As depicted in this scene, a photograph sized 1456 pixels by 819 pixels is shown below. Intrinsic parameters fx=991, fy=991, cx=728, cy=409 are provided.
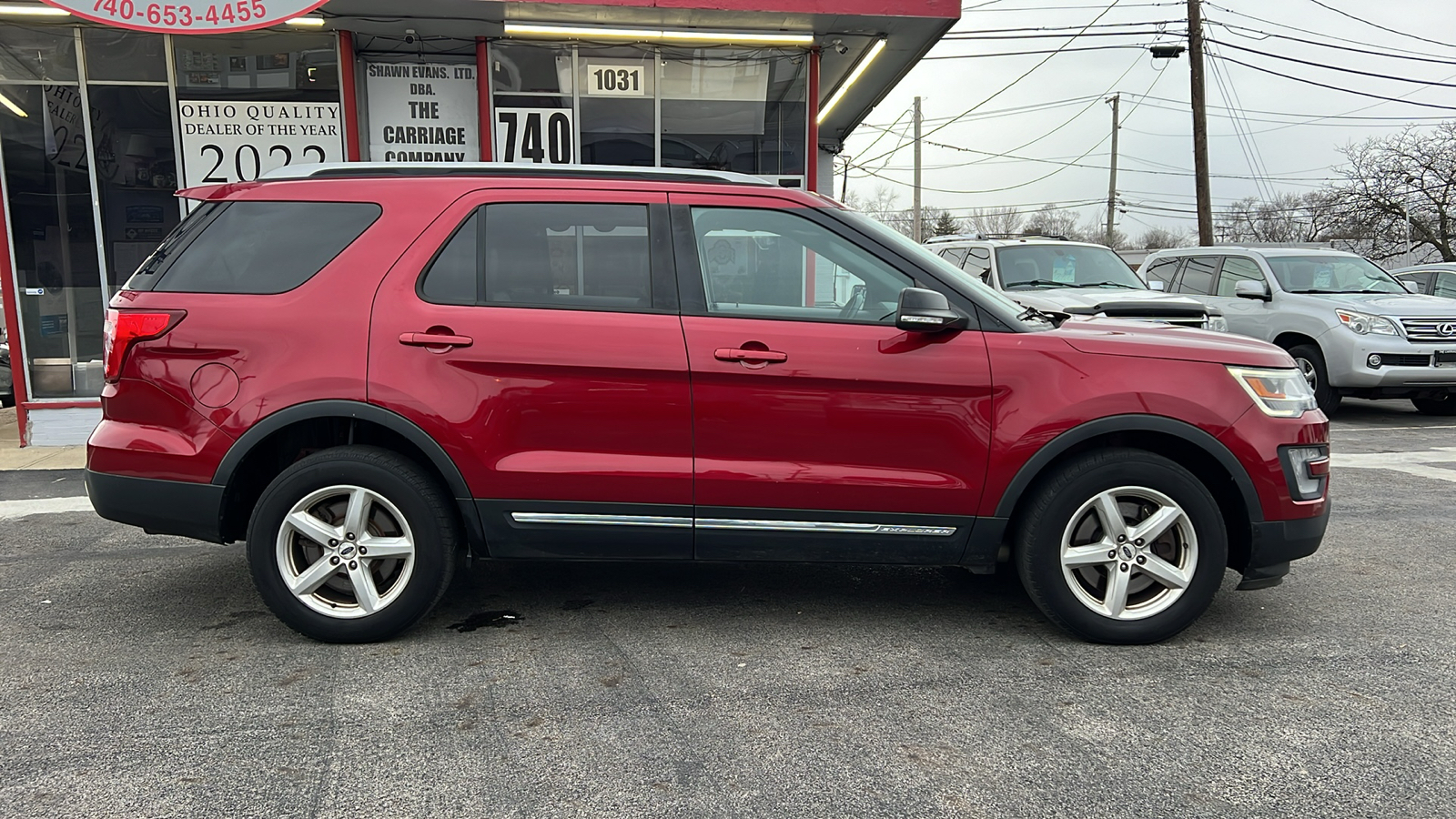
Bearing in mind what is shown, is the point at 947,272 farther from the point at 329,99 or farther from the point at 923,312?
the point at 329,99

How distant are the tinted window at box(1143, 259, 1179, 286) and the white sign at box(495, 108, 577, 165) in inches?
304

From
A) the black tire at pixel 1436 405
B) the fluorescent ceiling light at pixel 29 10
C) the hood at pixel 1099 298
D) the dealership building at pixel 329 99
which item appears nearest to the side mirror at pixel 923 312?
the hood at pixel 1099 298

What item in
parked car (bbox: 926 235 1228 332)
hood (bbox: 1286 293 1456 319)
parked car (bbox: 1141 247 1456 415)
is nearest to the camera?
parked car (bbox: 926 235 1228 332)

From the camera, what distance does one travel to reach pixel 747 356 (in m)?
3.71

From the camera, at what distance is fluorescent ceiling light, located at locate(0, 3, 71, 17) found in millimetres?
8469

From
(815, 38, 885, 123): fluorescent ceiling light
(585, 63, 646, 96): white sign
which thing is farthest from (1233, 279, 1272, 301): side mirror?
(585, 63, 646, 96): white sign

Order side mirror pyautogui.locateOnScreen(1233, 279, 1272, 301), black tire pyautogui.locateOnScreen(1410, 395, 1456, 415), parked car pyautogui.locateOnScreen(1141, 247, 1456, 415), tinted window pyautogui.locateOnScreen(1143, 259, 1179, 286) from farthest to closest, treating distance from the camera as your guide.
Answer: tinted window pyautogui.locateOnScreen(1143, 259, 1179, 286)
black tire pyautogui.locateOnScreen(1410, 395, 1456, 415)
side mirror pyautogui.locateOnScreen(1233, 279, 1272, 301)
parked car pyautogui.locateOnScreen(1141, 247, 1456, 415)

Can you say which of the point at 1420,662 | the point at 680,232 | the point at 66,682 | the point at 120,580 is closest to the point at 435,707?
the point at 66,682

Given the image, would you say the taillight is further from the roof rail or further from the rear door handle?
the rear door handle

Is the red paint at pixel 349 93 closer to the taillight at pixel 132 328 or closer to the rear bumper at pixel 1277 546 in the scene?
the taillight at pixel 132 328

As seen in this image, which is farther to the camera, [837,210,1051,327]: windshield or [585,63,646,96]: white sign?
[585,63,646,96]: white sign

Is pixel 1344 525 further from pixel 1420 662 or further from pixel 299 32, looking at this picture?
pixel 299 32

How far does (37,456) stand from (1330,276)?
43.0 feet

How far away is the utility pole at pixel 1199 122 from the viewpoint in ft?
68.6
